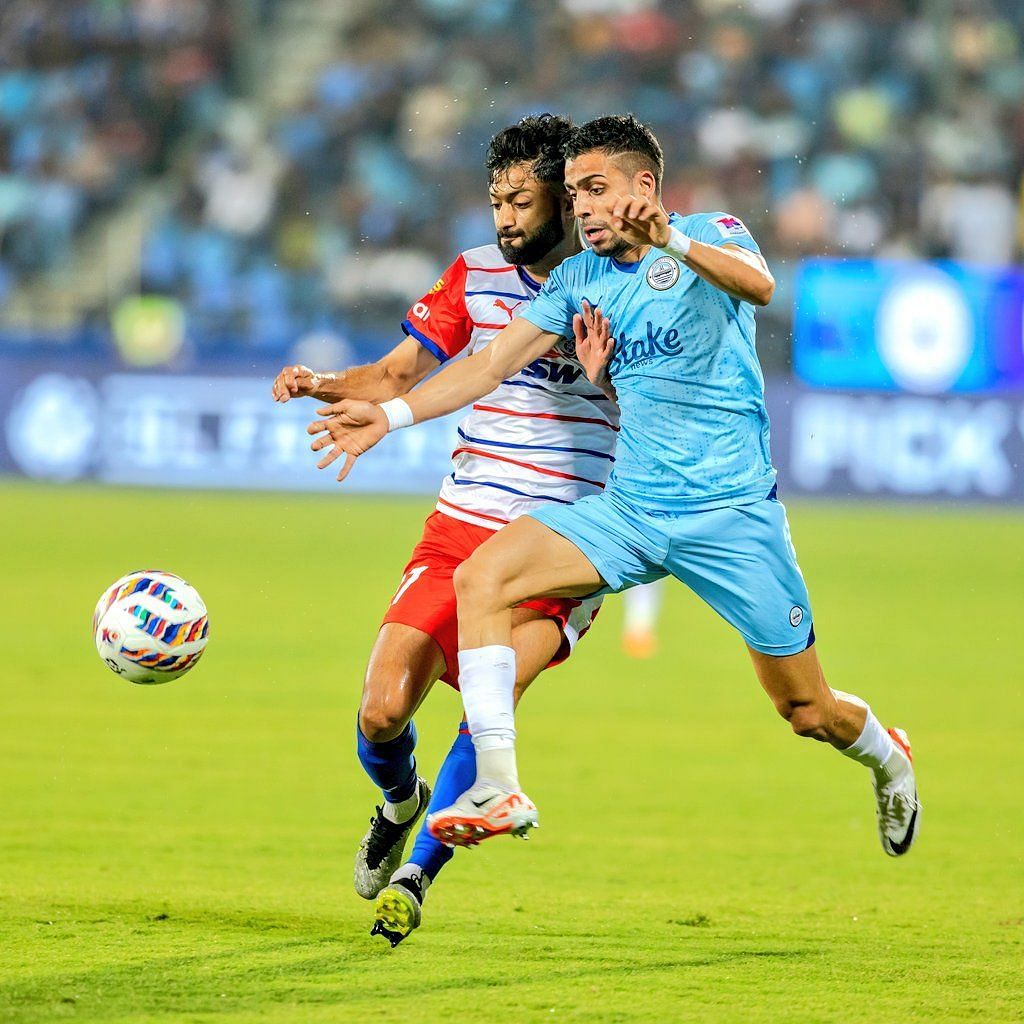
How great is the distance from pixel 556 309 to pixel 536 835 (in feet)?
8.17

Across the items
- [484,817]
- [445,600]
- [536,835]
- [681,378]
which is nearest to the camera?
[484,817]

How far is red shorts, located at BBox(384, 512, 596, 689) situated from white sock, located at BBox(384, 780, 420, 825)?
0.42 m

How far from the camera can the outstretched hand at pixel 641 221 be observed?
4688mm

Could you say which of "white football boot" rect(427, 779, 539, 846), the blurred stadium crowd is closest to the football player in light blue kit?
"white football boot" rect(427, 779, 539, 846)

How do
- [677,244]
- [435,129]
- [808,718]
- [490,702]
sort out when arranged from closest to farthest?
[677,244] < [490,702] < [808,718] < [435,129]

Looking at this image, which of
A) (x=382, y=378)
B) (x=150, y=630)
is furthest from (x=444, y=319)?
(x=150, y=630)

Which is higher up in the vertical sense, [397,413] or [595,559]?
[397,413]

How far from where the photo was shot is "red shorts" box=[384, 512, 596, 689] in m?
5.54

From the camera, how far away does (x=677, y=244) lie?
4.77 metres

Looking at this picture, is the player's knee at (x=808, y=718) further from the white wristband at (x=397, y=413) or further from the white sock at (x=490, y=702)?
the white wristband at (x=397, y=413)

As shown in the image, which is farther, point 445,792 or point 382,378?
point 382,378

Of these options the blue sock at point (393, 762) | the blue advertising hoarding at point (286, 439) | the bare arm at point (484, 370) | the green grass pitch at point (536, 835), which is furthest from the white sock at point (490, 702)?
the blue advertising hoarding at point (286, 439)

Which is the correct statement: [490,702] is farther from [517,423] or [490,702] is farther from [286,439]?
[286,439]

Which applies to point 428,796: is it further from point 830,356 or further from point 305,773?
point 830,356
